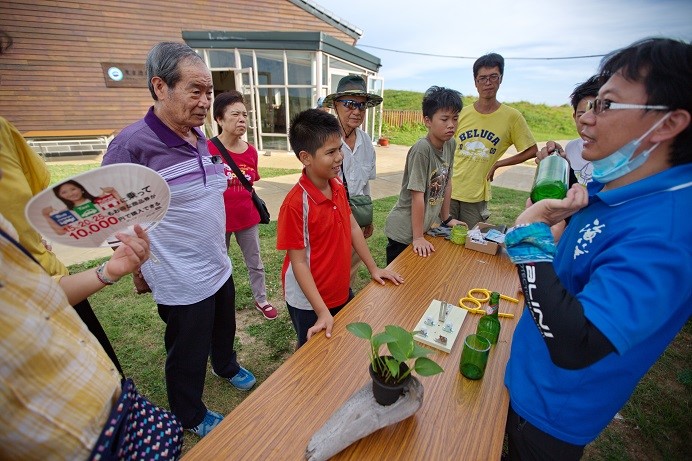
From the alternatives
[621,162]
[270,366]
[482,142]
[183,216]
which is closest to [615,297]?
[621,162]

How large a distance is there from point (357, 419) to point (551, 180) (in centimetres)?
109

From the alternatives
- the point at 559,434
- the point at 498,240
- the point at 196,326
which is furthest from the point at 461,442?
the point at 498,240

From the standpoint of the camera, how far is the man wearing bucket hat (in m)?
2.81

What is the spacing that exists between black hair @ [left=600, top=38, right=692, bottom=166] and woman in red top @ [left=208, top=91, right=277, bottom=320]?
2.77 meters

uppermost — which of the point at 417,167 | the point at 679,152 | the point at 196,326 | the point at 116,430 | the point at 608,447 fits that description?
the point at 679,152

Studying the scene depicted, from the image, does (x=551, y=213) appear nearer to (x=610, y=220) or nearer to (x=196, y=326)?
(x=610, y=220)

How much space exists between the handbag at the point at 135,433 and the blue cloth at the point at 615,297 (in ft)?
3.76

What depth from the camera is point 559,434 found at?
109 cm

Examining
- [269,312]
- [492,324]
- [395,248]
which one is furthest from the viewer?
[269,312]

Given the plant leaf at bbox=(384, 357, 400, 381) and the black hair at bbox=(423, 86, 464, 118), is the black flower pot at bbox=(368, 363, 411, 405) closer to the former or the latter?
the plant leaf at bbox=(384, 357, 400, 381)

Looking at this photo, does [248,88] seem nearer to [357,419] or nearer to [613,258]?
[357,419]

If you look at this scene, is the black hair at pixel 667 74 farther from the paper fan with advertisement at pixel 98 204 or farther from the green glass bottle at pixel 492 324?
the paper fan with advertisement at pixel 98 204

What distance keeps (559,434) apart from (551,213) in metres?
0.74

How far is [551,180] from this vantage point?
1219 mm
